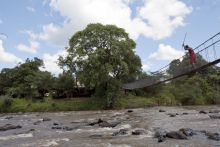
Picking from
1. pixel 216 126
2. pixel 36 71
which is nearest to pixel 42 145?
pixel 216 126

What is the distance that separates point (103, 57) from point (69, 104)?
7628 mm

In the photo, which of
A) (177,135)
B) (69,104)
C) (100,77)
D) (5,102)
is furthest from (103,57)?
(177,135)

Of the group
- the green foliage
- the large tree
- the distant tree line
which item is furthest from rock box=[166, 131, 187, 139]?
the green foliage

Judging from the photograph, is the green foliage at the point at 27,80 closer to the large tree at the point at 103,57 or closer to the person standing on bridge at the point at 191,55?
A: the large tree at the point at 103,57

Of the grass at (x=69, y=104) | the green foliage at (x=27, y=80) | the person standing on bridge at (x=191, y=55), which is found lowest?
the grass at (x=69, y=104)

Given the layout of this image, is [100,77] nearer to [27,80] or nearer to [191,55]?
[27,80]

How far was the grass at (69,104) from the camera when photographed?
44.8 metres

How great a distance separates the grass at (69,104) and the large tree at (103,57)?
202 cm

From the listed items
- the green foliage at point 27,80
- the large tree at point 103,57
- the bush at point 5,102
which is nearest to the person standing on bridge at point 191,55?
the large tree at point 103,57

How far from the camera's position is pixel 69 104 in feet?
151

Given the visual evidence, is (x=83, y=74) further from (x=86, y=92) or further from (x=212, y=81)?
(x=212, y=81)

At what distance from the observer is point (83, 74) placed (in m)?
44.9

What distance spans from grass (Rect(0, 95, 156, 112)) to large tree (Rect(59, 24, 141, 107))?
202 cm

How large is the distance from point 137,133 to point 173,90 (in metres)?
35.8
